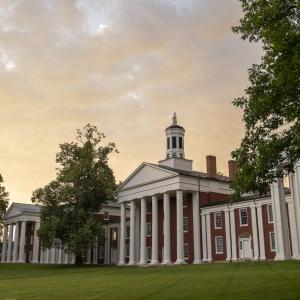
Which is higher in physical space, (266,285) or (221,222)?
(221,222)

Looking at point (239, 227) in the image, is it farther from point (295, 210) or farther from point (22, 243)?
point (22, 243)

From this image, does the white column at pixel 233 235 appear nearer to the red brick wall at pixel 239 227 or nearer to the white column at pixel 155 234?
the red brick wall at pixel 239 227

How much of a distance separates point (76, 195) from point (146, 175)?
1017 centimetres

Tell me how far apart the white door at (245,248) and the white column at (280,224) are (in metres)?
8.79

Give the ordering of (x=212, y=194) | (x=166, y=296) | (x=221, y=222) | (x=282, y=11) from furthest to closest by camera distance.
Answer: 1. (x=212, y=194)
2. (x=221, y=222)
3. (x=282, y=11)
4. (x=166, y=296)

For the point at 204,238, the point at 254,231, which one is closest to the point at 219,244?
the point at 204,238

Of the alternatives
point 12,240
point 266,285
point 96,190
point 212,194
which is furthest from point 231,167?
point 12,240

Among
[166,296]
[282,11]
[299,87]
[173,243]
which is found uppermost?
[282,11]

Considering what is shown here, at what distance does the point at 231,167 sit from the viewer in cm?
5928

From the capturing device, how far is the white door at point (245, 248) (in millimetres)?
52094

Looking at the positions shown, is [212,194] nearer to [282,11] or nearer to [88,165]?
[88,165]

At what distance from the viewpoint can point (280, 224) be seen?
43.2 meters

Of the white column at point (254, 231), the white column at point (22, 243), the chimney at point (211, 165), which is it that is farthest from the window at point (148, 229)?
the white column at point (22, 243)

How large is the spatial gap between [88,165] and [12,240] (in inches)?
1962
